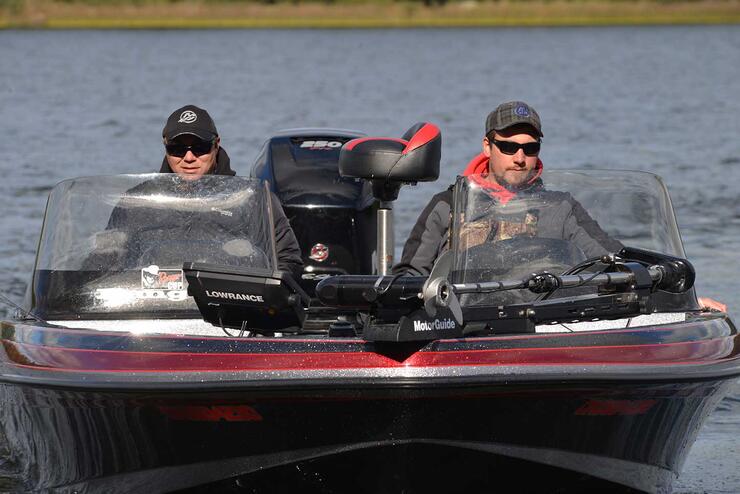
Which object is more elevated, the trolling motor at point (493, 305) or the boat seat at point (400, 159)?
the boat seat at point (400, 159)

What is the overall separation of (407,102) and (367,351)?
78.7 ft

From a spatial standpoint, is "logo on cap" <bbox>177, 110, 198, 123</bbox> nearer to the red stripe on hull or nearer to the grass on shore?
the red stripe on hull

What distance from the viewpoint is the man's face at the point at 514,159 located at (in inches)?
247

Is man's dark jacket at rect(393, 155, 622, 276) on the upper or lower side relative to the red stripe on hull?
upper

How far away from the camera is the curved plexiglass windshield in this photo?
19.5ft

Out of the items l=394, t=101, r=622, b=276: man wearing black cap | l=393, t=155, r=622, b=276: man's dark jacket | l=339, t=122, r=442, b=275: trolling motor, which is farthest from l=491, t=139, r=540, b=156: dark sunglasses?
l=339, t=122, r=442, b=275: trolling motor

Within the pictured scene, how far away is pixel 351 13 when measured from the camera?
57.7m

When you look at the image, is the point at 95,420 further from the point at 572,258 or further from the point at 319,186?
the point at 319,186

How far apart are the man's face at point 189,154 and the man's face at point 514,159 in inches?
52.0

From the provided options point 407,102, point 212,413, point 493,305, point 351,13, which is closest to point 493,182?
point 493,305

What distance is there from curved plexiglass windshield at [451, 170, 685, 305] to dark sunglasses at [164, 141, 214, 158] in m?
Answer: 1.25

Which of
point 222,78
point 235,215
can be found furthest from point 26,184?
point 222,78

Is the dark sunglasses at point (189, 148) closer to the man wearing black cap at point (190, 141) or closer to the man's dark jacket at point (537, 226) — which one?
the man wearing black cap at point (190, 141)

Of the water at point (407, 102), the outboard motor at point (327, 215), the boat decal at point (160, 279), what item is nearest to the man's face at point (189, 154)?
the boat decal at point (160, 279)
